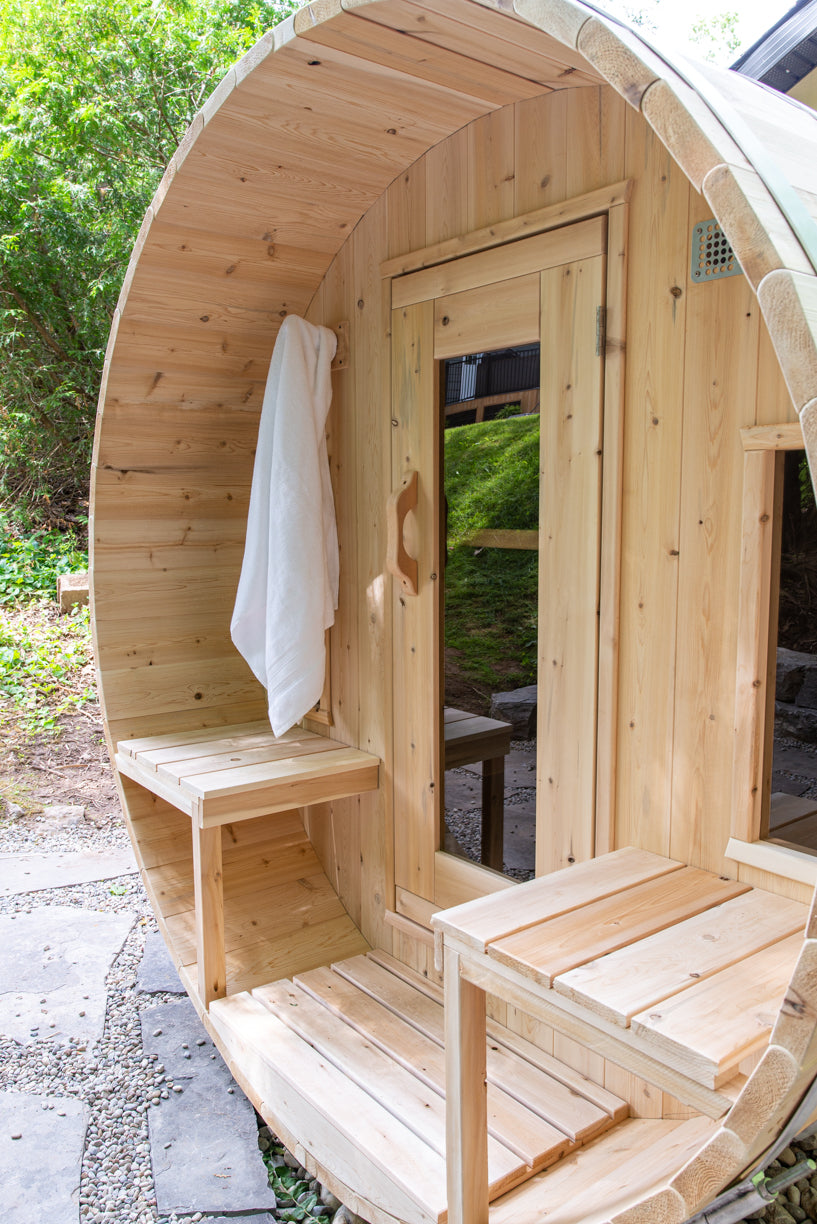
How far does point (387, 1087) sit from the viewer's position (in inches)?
99.8

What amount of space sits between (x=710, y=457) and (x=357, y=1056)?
193cm

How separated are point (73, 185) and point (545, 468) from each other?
8243 millimetres

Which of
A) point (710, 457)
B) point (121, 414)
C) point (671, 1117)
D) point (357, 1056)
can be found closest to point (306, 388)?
point (121, 414)

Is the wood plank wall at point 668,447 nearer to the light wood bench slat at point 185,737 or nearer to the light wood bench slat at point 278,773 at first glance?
the light wood bench slat at point 278,773

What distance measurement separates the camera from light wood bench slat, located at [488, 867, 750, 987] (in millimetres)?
1629

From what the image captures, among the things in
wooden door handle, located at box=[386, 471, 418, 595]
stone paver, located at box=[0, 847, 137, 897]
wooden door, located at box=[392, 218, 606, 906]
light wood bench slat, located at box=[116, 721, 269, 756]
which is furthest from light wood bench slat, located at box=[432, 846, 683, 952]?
stone paver, located at box=[0, 847, 137, 897]

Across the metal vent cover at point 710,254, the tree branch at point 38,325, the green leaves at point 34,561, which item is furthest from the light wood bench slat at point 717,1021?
the tree branch at point 38,325

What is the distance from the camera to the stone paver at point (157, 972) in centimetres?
355

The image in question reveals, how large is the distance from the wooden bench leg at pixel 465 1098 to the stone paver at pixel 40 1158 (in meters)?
1.15

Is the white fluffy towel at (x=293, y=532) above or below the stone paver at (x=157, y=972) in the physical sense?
above

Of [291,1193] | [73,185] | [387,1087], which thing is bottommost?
[291,1193]

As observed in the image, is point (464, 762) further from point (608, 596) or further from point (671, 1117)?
point (671, 1117)

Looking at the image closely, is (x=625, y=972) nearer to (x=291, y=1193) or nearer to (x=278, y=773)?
(x=291, y=1193)

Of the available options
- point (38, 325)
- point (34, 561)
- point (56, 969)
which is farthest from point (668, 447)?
point (38, 325)
